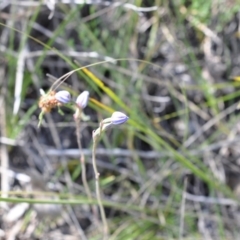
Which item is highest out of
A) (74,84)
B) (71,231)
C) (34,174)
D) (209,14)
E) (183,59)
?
(209,14)

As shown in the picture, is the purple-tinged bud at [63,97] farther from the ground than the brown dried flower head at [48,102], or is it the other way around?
the purple-tinged bud at [63,97]

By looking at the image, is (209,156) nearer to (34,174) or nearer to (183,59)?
(183,59)

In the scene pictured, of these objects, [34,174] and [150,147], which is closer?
[34,174]

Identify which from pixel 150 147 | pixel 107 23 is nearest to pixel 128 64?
pixel 107 23

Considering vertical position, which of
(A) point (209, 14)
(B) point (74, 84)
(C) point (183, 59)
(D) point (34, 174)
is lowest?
(D) point (34, 174)

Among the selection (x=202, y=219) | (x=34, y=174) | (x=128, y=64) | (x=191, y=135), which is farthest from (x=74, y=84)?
(x=202, y=219)

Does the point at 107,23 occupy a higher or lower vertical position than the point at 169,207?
higher

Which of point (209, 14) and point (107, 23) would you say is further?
point (107, 23)

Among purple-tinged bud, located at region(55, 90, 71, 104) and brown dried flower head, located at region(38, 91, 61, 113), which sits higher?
purple-tinged bud, located at region(55, 90, 71, 104)

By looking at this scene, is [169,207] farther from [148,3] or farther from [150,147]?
[148,3]
